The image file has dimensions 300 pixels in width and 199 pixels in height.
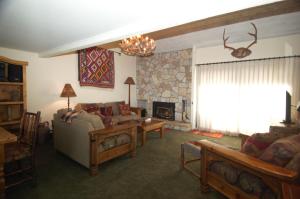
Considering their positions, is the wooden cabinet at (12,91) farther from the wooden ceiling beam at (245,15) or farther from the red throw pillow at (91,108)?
the wooden ceiling beam at (245,15)

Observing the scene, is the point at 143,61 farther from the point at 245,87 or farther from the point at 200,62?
the point at 245,87

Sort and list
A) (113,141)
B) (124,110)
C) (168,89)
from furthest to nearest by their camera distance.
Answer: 1. (168,89)
2. (124,110)
3. (113,141)

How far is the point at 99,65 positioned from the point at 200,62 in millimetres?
2898

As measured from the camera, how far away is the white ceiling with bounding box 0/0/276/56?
144 centimetres

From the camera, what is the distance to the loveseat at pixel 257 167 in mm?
1208

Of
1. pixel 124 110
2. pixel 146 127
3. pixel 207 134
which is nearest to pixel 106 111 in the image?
pixel 124 110

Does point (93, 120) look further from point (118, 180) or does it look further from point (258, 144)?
point (258, 144)

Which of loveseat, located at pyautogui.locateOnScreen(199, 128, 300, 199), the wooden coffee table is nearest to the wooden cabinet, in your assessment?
the wooden coffee table

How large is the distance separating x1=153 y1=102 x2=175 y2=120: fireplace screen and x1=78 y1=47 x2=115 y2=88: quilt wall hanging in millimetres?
1651

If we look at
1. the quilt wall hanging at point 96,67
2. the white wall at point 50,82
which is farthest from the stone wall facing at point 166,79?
the white wall at point 50,82

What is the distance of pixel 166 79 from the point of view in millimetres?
5500

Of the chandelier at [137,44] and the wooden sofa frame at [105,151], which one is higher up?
the chandelier at [137,44]

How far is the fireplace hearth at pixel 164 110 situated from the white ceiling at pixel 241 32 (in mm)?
1852

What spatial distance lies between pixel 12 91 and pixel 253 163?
3.91 m
